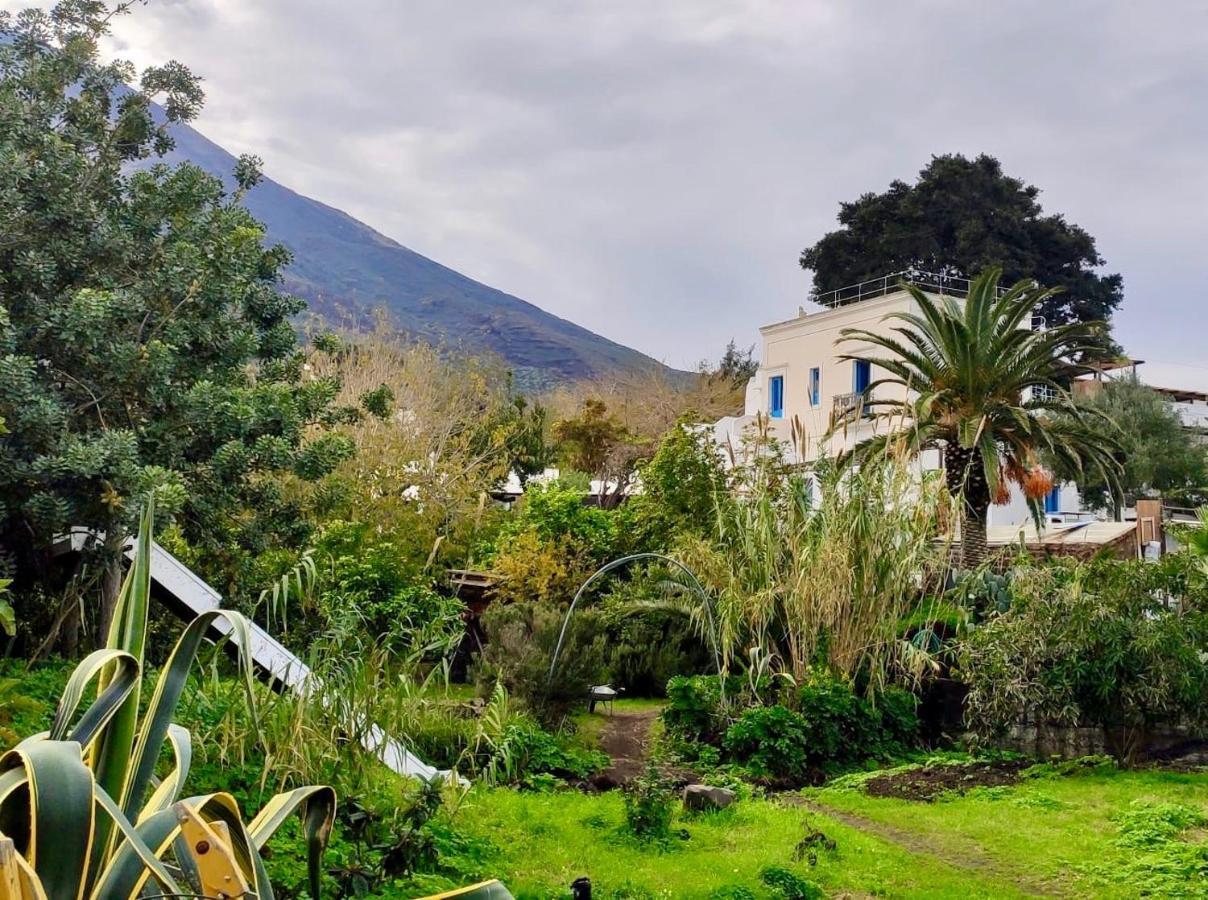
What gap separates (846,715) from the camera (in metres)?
10.8

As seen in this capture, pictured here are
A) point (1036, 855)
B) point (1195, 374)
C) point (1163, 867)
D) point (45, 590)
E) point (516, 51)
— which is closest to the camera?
point (1163, 867)

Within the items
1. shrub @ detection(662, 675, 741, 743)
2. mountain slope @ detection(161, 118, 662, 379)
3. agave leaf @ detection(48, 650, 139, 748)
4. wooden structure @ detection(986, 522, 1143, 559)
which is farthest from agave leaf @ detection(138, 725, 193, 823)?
mountain slope @ detection(161, 118, 662, 379)

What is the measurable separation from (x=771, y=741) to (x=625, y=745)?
69.9 inches

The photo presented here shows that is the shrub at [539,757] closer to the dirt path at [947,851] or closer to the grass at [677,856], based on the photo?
the grass at [677,856]

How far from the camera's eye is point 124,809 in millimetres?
2377

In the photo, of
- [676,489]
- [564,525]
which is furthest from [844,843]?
[564,525]

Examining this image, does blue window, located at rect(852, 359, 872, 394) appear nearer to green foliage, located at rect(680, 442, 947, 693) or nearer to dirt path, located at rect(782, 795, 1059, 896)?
green foliage, located at rect(680, 442, 947, 693)

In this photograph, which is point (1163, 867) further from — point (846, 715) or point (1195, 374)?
point (1195, 374)

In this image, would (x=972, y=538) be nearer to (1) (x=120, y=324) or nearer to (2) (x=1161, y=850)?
(2) (x=1161, y=850)

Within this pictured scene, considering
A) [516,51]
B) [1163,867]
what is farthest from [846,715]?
[516,51]

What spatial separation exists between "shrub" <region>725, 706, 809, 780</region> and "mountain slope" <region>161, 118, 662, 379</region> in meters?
89.8

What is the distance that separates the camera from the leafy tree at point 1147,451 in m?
30.8

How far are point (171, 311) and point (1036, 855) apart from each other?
7923 millimetres

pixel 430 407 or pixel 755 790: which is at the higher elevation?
pixel 430 407
